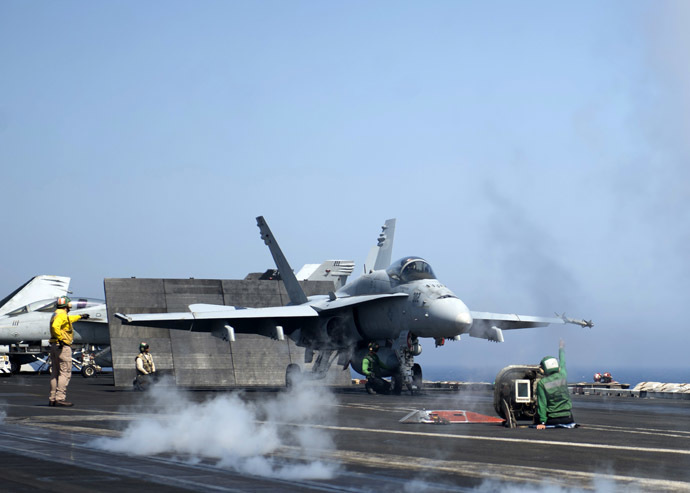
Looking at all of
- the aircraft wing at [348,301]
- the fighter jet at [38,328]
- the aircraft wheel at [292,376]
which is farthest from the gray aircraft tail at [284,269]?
the fighter jet at [38,328]

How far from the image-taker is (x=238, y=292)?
44031mm

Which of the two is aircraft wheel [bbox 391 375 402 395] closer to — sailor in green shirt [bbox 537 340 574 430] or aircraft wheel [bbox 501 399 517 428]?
aircraft wheel [bbox 501 399 517 428]

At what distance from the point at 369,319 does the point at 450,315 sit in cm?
450

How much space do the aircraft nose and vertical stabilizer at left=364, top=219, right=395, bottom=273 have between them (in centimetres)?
1249

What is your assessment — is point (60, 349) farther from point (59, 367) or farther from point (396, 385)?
point (396, 385)

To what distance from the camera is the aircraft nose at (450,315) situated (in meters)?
30.4

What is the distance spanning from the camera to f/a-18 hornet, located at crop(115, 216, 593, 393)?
103 ft

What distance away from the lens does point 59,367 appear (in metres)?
22.2

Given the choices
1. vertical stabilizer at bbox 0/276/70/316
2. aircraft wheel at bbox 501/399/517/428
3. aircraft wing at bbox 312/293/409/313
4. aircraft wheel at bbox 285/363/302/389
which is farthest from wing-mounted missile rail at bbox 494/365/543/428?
vertical stabilizer at bbox 0/276/70/316

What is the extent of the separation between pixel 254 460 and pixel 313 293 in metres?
35.7

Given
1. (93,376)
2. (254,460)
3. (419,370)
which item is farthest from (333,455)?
(93,376)

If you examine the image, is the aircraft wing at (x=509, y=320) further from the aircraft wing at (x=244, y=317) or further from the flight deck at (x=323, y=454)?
the flight deck at (x=323, y=454)

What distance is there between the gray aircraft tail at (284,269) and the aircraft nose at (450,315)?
8408 millimetres

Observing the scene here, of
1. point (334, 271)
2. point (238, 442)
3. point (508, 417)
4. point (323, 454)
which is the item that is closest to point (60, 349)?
point (238, 442)
